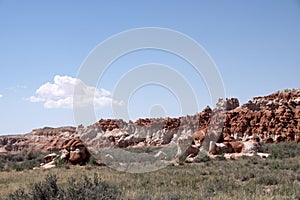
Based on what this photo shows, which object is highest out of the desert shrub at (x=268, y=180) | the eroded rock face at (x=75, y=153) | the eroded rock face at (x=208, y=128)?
the eroded rock face at (x=208, y=128)

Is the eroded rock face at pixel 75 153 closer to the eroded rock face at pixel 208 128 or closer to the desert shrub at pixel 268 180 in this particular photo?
the eroded rock face at pixel 208 128

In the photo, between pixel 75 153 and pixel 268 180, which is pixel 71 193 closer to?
pixel 268 180

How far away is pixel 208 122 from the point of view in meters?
51.8

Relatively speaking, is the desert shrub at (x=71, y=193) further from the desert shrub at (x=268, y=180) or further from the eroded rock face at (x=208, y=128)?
the eroded rock face at (x=208, y=128)

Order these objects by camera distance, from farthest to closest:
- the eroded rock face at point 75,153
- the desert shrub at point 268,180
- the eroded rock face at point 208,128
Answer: the eroded rock face at point 208,128 < the eroded rock face at point 75,153 < the desert shrub at point 268,180

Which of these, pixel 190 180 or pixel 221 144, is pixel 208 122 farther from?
pixel 190 180

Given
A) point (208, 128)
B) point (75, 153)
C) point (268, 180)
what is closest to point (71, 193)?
point (268, 180)

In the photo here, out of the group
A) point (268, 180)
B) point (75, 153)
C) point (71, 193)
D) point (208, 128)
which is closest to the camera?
point (71, 193)

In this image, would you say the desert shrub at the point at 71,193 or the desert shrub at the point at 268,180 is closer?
the desert shrub at the point at 71,193

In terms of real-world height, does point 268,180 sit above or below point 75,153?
below

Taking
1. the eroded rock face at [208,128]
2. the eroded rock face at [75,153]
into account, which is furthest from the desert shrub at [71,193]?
the eroded rock face at [208,128]

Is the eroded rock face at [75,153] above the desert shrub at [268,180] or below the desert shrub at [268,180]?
above

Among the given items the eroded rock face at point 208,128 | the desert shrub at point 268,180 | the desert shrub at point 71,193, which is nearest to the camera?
the desert shrub at point 71,193

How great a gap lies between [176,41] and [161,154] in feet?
32.4
